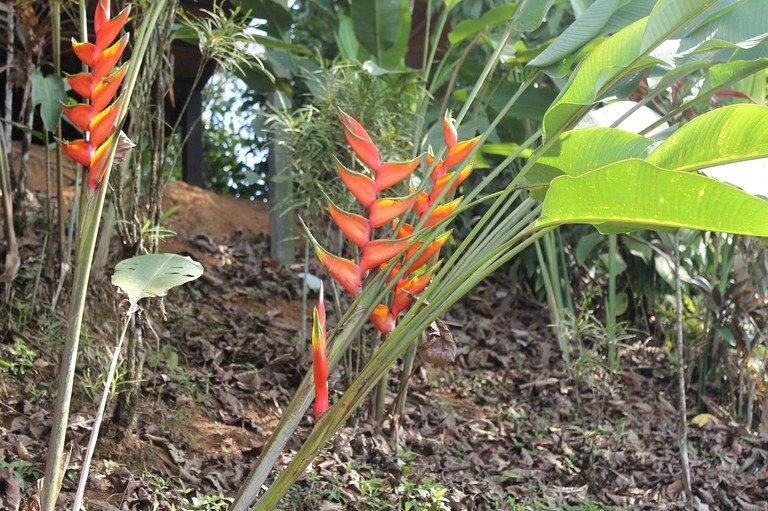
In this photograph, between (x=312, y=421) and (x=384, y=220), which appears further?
(x=312, y=421)

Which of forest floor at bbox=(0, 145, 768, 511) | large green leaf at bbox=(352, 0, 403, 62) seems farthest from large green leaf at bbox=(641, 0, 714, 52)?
large green leaf at bbox=(352, 0, 403, 62)

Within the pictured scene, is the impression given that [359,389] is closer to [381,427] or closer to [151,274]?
[151,274]

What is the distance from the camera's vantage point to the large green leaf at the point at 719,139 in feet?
4.09

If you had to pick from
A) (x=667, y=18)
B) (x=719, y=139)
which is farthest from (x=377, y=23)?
(x=719, y=139)

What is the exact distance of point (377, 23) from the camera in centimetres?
298

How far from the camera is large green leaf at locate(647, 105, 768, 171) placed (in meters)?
1.25

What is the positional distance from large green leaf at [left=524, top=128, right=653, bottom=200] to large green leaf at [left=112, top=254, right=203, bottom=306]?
755 millimetres

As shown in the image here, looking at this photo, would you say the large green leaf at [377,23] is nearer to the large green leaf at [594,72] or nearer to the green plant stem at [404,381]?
the green plant stem at [404,381]

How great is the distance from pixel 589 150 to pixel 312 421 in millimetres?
1390

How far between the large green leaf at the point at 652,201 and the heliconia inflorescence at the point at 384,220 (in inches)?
11.1

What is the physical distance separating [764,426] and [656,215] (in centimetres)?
229

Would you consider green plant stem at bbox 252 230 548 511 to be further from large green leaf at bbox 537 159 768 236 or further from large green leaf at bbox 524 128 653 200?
large green leaf at bbox 524 128 653 200

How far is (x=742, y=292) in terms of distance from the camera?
318 centimetres

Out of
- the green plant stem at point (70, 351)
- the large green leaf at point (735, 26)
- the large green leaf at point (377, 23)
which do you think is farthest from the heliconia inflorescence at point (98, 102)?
the large green leaf at point (377, 23)
